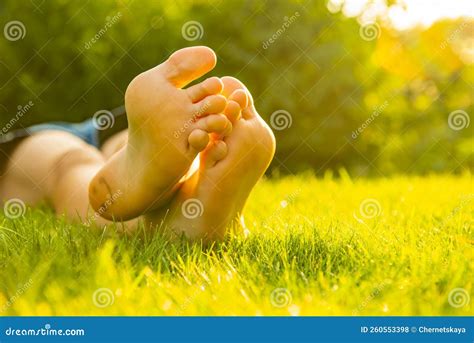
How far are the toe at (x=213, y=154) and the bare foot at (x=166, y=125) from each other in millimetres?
33

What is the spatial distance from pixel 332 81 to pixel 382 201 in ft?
4.68

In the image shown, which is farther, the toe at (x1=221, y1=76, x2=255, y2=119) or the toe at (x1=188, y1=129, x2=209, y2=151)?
the toe at (x1=221, y1=76, x2=255, y2=119)

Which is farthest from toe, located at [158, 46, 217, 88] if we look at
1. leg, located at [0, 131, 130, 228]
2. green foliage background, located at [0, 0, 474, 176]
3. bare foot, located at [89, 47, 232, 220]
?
green foliage background, located at [0, 0, 474, 176]

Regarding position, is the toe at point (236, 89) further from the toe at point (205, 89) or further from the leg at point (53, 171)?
the leg at point (53, 171)

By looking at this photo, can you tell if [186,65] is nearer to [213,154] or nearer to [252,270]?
[213,154]

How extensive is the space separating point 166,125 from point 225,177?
0.62ft

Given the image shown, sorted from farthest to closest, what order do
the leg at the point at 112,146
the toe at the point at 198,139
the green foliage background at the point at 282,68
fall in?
the green foliage background at the point at 282,68 < the leg at the point at 112,146 < the toe at the point at 198,139

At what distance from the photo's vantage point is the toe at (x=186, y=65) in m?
1.50

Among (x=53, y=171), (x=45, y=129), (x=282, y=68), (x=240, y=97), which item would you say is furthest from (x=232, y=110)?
(x=282, y=68)

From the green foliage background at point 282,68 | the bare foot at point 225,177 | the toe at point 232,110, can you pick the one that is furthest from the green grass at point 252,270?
the green foliage background at point 282,68

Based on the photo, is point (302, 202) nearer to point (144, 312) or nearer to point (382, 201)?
point (382, 201)

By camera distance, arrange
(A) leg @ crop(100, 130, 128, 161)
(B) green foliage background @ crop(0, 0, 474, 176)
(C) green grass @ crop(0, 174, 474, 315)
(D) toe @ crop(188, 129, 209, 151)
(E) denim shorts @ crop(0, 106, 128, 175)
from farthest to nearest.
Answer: (B) green foliage background @ crop(0, 0, 474, 176) → (E) denim shorts @ crop(0, 106, 128, 175) → (A) leg @ crop(100, 130, 128, 161) → (D) toe @ crop(188, 129, 209, 151) → (C) green grass @ crop(0, 174, 474, 315)

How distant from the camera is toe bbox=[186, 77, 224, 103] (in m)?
1.48

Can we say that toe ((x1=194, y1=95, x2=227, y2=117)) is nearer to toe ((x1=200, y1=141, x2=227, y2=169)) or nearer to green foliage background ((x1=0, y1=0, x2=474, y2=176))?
toe ((x1=200, y1=141, x2=227, y2=169))
